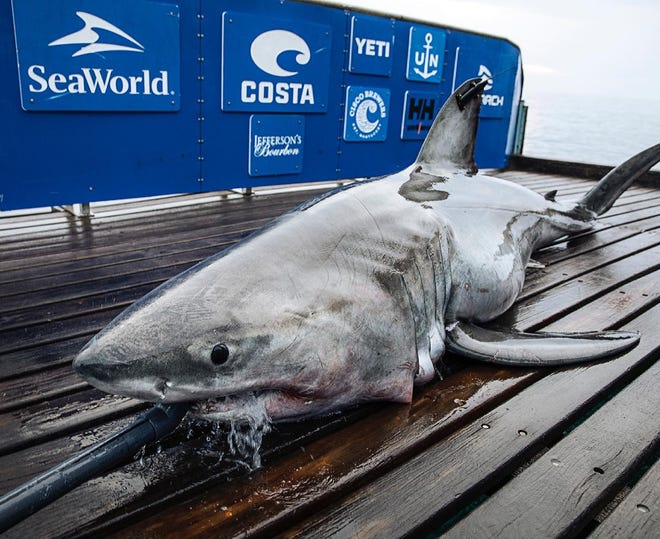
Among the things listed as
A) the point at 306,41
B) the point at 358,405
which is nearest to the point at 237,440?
the point at 358,405

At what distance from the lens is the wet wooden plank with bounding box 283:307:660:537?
50.1 inches

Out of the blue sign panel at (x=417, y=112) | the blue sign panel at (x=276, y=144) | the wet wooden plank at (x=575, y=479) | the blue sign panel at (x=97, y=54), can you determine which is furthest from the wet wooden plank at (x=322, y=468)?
the blue sign panel at (x=417, y=112)

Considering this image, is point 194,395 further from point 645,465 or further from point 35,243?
point 35,243

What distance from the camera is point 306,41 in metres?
5.00

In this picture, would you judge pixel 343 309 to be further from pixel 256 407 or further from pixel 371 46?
pixel 371 46

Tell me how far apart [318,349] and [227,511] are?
0.42 m

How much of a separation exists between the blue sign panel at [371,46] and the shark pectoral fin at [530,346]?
3.92m

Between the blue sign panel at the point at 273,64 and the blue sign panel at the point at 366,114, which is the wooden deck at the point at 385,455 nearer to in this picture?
the blue sign panel at the point at 273,64

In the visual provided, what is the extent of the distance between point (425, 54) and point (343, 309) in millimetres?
5034

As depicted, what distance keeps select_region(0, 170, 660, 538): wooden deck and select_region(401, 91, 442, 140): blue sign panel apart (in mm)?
3850

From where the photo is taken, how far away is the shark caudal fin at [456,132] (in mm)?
2527

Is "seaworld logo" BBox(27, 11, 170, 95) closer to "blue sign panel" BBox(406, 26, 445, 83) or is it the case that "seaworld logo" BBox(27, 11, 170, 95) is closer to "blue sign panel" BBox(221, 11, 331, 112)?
"blue sign panel" BBox(221, 11, 331, 112)

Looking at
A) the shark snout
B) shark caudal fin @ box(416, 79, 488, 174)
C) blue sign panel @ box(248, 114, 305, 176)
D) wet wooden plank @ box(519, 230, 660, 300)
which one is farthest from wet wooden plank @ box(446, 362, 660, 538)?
blue sign panel @ box(248, 114, 305, 176)

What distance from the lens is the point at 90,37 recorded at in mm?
3828
